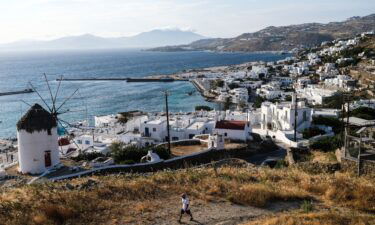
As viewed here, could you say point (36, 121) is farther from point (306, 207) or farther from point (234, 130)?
point (234, 130)

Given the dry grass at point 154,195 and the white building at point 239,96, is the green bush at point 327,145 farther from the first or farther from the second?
the white building at point 239,96

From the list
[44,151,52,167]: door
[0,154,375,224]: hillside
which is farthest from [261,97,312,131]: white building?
[0,154,375,224]: hillside

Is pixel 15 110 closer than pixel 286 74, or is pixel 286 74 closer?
pixel 15 110

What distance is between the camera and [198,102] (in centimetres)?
6938

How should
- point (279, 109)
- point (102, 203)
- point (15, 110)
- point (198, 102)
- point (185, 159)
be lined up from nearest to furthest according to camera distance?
point (102, 203) → point (185, 159) → point (279, 109) → point (15, 110) → point (198, 102)

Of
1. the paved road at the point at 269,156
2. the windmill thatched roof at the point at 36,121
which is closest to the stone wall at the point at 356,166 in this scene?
the paved road at the point at 269,156

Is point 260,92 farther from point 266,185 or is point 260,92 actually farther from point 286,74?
point 266,185

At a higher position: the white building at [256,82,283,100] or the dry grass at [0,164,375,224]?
the dry grass at [0,164,375,224]

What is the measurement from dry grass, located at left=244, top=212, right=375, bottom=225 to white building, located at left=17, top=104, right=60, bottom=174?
42.7 ft

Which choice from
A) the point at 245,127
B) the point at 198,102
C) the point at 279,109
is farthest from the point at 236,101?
the point at 245,127

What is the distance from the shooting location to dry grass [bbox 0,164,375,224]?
333 inches

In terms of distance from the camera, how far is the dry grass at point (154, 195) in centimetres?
845

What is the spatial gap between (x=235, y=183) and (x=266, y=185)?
88cm

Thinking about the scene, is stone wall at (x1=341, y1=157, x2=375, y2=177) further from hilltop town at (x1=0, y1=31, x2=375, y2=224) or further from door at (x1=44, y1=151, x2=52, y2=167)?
door at (x1=44, y1=151, x2=52, y2=167)
